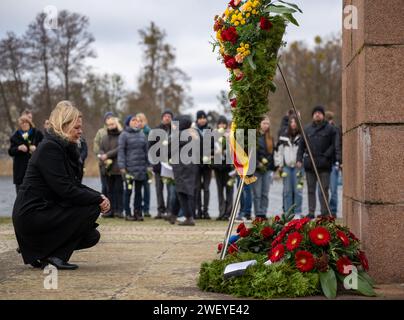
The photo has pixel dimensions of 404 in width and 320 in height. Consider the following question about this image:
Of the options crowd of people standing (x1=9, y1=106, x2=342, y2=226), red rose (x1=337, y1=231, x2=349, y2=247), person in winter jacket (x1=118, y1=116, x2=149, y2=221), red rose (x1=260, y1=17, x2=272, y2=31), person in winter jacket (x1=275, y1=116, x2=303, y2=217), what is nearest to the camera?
red rose (x1=337, y1=231, x2=349, y2=247)

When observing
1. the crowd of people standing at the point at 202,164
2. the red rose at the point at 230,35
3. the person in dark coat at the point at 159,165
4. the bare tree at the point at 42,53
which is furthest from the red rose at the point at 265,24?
the bare tree at the point at 42,53

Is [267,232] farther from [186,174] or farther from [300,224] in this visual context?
[186,174]

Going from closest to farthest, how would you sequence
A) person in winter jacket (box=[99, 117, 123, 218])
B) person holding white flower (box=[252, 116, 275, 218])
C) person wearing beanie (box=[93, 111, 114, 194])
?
person holding white flower (box=[252, 116, 275, 218]), person in winter jacket (box=[99, 117, 123, 218]), person wearing beanie (box=[93, 111, 114, 194])

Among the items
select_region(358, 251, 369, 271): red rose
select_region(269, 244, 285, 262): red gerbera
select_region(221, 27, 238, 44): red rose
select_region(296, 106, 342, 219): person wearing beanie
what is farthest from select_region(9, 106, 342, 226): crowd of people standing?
select_region(358, 251, 369, 271): red rose

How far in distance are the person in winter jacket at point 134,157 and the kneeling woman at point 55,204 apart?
24.7 ft

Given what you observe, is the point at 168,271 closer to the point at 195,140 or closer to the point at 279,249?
the point at 279,249

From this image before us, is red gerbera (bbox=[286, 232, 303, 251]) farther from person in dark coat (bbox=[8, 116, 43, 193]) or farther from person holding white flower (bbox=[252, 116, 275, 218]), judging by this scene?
person holding white flower (bbox=[252, 116, 275, 218])

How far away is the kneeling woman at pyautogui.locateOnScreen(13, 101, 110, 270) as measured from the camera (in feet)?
25.7

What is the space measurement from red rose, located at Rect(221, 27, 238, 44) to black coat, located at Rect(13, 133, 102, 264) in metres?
1.90

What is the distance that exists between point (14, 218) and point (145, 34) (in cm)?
5206

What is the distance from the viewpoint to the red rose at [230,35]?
750cm

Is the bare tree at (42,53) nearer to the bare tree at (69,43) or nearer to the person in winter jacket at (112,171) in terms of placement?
the bare tree at (69,43)

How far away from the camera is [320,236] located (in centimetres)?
657

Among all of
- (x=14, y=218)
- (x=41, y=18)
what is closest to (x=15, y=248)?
(x=14, y=218)
